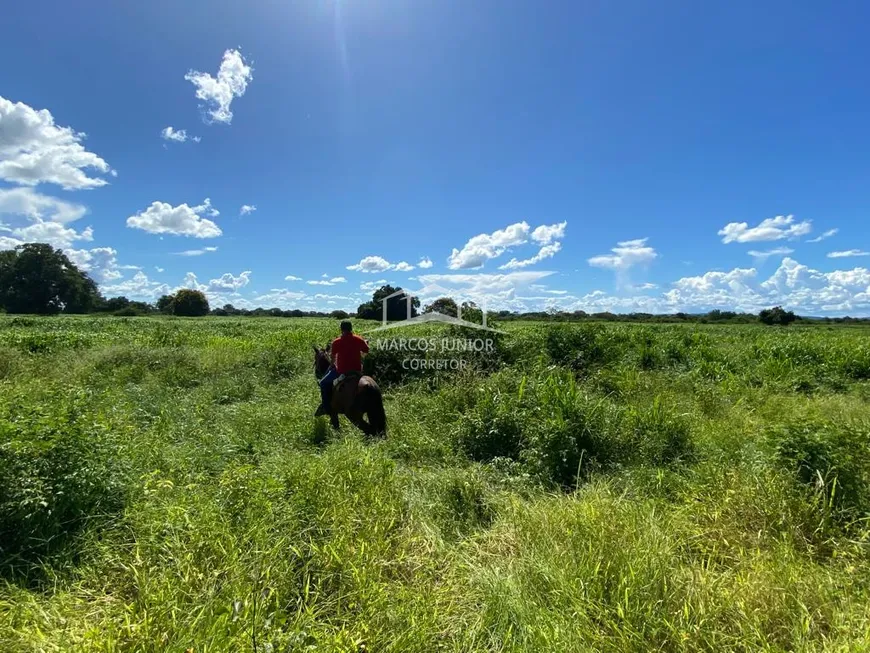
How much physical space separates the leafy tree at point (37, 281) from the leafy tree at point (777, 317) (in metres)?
84.8

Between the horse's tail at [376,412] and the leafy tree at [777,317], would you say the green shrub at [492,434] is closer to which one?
the horse's tail at [376,412]

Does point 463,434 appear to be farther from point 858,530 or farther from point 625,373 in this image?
point 625,373

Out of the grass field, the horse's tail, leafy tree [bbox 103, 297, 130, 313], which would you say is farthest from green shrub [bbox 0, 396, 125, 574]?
leafy tree [bbox 103, 297, 130, 313]

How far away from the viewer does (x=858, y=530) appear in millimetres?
2824

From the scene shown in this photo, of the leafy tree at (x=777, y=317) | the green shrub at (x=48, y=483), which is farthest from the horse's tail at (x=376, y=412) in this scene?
the leafy tree at (x=777, y=317)

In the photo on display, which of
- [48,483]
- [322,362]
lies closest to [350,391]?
[322,362]

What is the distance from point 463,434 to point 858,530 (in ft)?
12.8

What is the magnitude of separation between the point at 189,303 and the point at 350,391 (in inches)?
2440

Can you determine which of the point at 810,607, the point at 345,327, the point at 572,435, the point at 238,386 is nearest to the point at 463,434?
the point at 572,435

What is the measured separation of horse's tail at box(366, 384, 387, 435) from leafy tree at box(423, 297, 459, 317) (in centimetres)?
723

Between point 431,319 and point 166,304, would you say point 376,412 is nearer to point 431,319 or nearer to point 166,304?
point 431,319

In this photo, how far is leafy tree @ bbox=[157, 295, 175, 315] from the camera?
5964 cm

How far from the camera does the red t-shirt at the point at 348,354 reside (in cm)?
671

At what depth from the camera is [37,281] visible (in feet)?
156
